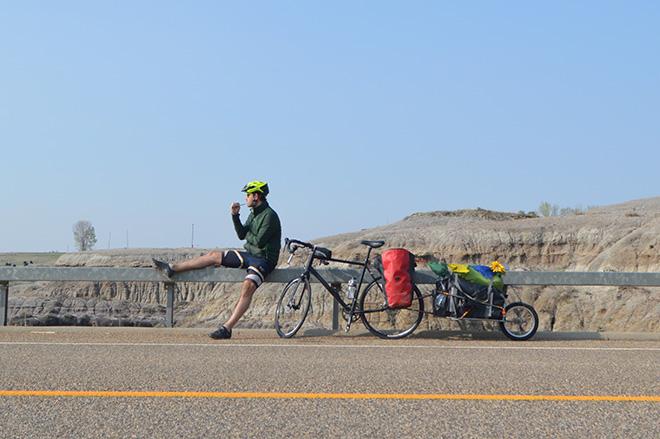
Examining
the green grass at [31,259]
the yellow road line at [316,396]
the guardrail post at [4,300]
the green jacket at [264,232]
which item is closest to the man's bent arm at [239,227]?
the green jacket at [264,232]

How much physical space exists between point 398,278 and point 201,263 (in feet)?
9.04

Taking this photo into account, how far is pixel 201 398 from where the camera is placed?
643cm

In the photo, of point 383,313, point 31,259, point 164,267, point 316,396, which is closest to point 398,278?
point 383,313

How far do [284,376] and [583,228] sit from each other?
38.1 m

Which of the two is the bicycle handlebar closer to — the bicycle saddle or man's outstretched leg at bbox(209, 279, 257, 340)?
the bicycle saddle

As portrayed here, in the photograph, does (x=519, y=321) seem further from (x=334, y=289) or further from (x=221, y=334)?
(x=221, y=334)

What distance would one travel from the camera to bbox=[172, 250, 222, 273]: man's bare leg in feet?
40.4

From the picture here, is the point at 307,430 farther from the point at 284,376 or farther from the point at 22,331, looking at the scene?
the point at 22,331

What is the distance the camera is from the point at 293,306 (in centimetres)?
1171

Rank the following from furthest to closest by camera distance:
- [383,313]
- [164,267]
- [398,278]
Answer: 1. [164,267]
2. [383,313]
3. [398,278]

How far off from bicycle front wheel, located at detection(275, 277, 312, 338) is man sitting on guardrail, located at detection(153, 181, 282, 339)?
16.1 inches

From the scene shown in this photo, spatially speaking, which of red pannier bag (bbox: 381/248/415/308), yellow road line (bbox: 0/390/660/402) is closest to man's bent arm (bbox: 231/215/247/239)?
red pannier bag (bbox: 381/248/415/308)

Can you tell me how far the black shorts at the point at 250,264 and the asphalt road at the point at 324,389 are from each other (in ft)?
4.74

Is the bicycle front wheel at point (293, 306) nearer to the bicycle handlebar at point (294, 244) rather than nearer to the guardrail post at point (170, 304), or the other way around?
the bicycle handlebar at point (294, 244)
